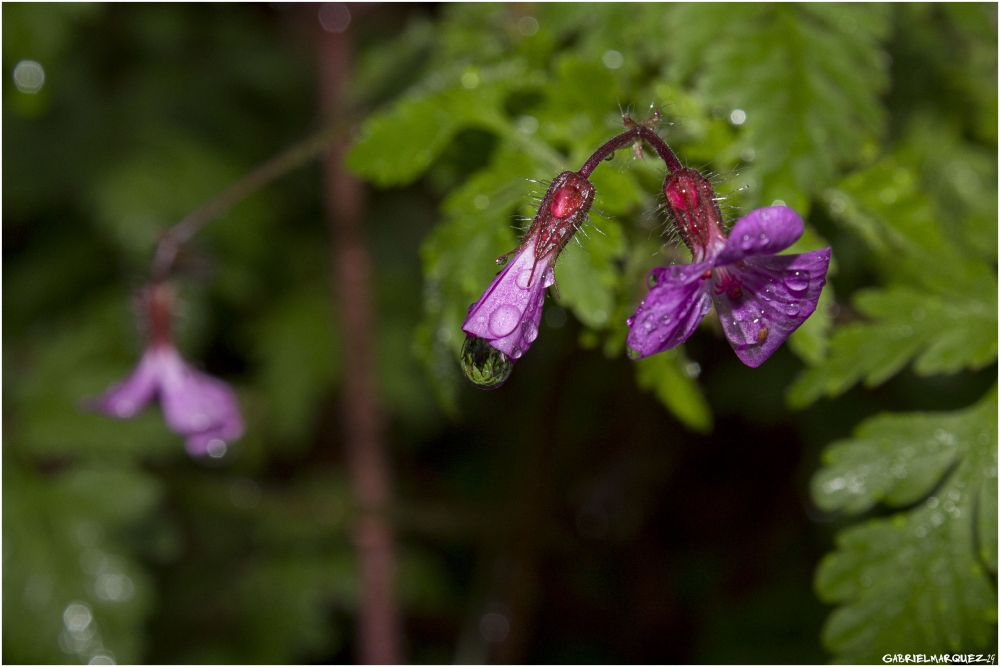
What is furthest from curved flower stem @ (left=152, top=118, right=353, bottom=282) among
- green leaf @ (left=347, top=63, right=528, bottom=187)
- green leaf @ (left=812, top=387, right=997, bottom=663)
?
green leaf @ (left=812, top=387, right=997, bottom=663)

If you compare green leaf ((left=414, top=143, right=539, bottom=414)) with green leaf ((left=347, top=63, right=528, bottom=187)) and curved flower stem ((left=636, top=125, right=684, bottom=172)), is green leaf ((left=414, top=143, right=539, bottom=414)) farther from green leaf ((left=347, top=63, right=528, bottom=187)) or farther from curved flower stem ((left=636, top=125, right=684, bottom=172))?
curved flower stem ((left=636, top=125, right=684, bottom=172))

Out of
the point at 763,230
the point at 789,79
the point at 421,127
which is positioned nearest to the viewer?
the point at 763,230

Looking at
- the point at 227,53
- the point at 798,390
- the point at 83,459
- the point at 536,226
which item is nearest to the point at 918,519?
the point at 798,390

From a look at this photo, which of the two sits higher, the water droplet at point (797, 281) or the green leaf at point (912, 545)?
the water droplet at point (797, 281)

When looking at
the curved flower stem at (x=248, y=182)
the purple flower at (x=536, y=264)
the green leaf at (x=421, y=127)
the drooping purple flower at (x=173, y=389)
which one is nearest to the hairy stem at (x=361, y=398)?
the curved flower stem at (x=248, y=182)

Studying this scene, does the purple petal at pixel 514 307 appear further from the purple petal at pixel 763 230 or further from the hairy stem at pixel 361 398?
the hairy stem at pixel 361 398

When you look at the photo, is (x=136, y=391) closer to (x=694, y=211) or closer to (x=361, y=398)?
(x=361, y=398)

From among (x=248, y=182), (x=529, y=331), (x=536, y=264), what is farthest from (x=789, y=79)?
(x=248, y=182)
